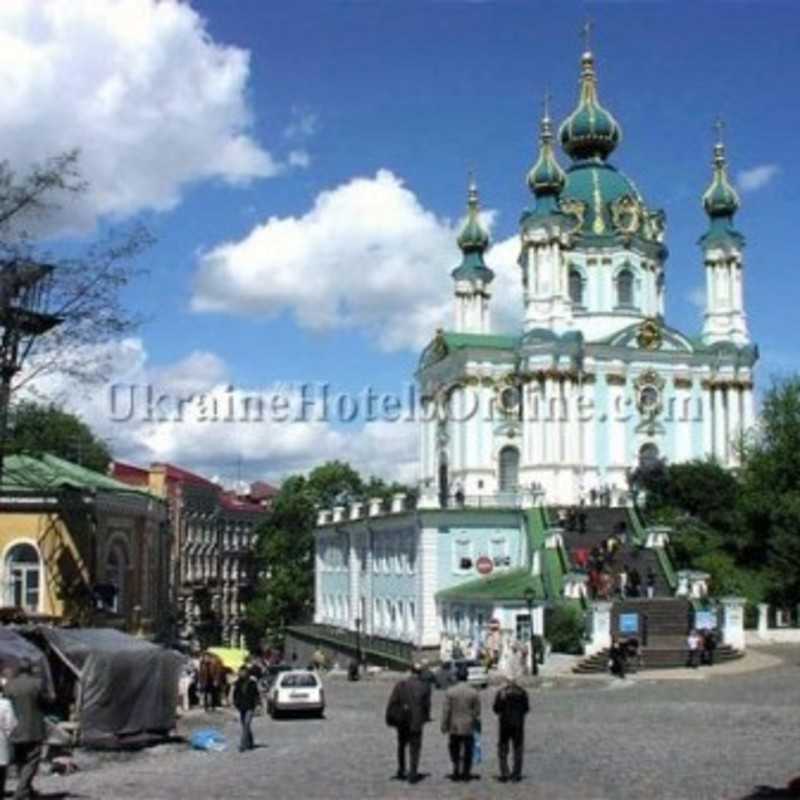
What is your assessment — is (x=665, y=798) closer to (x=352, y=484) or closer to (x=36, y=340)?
(x=36, y=340)

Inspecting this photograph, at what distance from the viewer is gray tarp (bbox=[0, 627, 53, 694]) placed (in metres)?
21.5

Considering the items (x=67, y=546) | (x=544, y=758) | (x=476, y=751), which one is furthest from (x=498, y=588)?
(x=476, y=751)

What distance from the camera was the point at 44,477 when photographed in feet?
133

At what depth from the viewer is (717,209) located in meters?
77.9

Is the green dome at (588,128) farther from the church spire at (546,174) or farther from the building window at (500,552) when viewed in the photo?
the building window at (500,552)

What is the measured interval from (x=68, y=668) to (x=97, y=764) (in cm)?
251

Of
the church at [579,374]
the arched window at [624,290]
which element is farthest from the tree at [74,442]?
the arched window at [624,290]

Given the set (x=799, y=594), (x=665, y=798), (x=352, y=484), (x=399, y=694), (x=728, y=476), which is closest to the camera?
(x=665, y=798)

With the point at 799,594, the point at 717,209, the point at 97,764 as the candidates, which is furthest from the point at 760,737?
the point at 717,209

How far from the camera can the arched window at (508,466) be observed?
7350 centimetres

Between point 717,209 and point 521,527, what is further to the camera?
point 717,209

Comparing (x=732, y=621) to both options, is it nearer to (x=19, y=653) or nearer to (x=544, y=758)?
(x=544, y=758)

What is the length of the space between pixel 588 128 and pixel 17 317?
173 ft

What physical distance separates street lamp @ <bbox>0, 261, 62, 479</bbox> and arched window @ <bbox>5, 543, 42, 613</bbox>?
7.61 m
